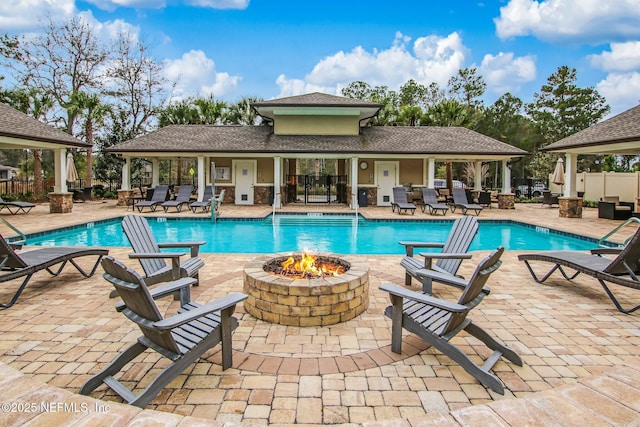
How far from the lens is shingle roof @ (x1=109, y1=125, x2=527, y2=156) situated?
17047 mm

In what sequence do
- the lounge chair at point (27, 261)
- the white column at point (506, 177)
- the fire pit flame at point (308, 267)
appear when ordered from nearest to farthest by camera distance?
the fire pit flame at point (308, 267)
the lounge chair at point (27, 261)
the white column at point (506, 177)

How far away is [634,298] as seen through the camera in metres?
4.96

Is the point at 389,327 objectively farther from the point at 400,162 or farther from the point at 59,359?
the point at 400,162

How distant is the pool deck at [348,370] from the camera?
93.0 inches

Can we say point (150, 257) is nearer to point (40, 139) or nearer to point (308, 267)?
point (308, 267)

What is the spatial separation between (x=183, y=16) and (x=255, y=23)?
3.88 m

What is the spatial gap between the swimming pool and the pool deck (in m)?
5.41

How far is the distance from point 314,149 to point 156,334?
14.8m

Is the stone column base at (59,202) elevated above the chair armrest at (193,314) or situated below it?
above

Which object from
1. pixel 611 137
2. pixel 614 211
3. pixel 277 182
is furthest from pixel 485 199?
pixel 277 182

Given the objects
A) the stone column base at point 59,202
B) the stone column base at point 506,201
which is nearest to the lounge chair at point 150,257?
the stone column base at point 59,202

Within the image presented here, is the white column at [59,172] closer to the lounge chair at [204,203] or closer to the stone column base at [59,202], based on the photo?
the stone column base at [59,202]

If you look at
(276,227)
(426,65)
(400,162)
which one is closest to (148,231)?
(276,227)

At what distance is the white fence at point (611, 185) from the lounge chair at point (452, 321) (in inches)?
778
